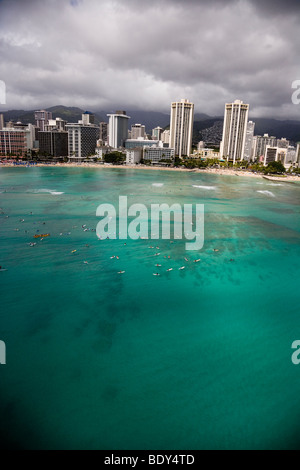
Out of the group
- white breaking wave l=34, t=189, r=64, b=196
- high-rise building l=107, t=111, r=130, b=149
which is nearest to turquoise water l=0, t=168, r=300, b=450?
white breaking wave l=34, t=189, r=64, b=196

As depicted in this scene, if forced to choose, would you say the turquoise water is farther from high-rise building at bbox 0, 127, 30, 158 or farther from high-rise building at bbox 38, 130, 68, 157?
high-rise building at bbox 38, 130, 68, 157

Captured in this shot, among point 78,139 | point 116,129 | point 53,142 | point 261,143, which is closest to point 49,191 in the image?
point 78,139

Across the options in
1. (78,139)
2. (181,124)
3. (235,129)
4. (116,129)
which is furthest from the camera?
(116,129)

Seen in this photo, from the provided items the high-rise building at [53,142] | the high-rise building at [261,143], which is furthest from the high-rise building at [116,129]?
the high-rise building at [261,143]

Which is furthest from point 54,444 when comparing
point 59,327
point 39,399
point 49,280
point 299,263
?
point 299,263

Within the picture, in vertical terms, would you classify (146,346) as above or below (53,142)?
below

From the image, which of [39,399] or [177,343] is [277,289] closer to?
[177,343]

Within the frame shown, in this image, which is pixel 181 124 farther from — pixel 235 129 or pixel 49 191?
pixel 49 191
